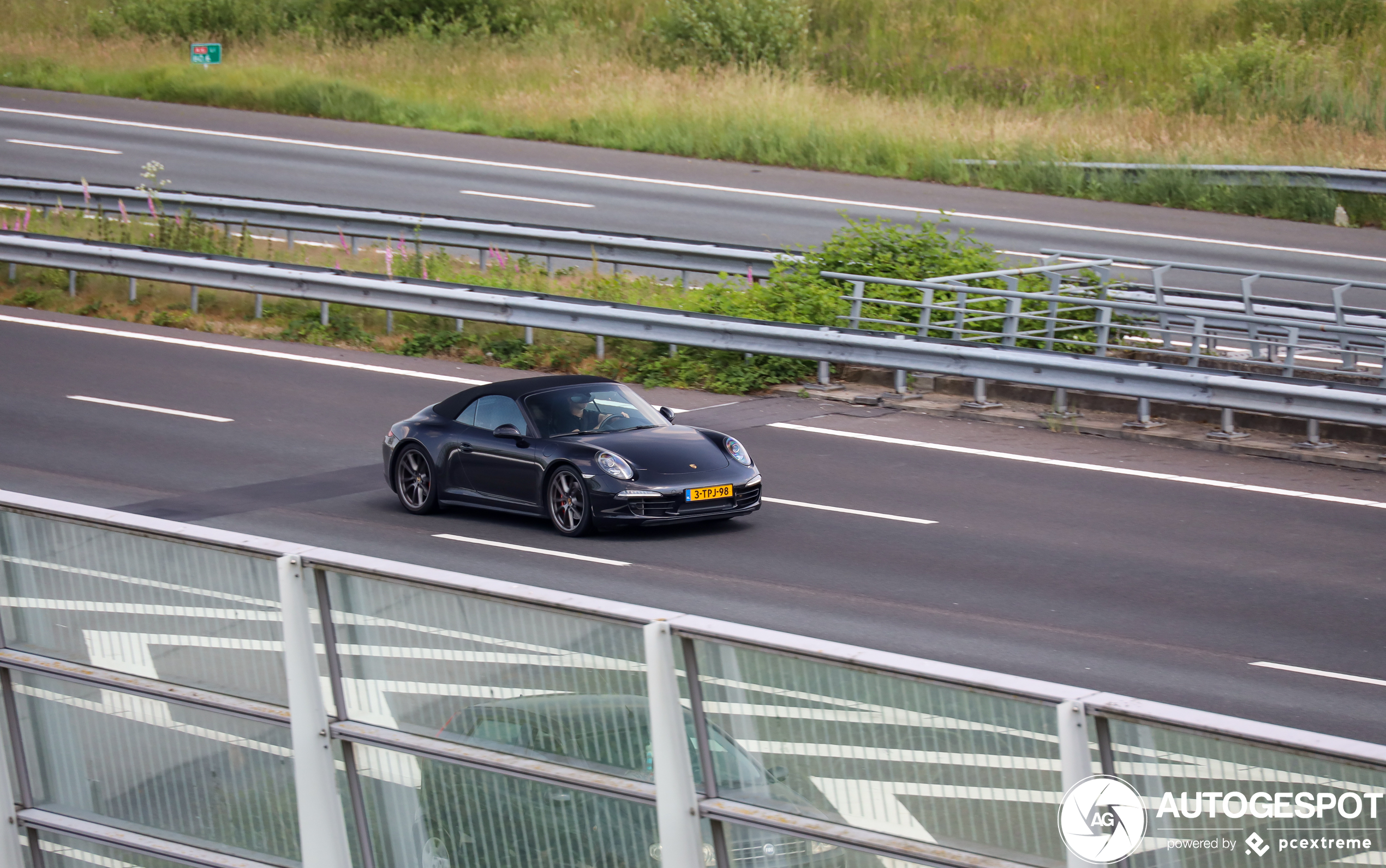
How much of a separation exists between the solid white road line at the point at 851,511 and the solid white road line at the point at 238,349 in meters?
5.68

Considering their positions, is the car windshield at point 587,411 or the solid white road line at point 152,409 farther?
the solid white road line at point 152,409

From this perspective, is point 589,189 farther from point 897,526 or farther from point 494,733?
point 494,733

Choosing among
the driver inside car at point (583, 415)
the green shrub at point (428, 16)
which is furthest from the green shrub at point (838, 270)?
the green shrub at point (428, 16)

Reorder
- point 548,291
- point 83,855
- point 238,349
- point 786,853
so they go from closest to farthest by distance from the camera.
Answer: point 786,853, point 83,855, point 238,349, point 548,291

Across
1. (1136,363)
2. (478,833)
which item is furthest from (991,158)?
(478,833)

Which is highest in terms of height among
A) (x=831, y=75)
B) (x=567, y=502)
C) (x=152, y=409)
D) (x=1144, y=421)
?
(x=831, y=75)

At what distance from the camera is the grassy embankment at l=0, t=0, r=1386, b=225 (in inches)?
1266

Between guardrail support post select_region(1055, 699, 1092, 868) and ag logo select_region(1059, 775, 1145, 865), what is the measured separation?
2cm

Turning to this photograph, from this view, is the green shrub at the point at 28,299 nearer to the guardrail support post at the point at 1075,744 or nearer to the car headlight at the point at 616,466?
the car headlight at the point at 616,466

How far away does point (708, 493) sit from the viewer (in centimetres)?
1318

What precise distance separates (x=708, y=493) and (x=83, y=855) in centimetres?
833

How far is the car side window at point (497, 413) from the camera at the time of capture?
46.1 feet

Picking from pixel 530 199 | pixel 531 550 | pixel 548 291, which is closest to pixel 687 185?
pixel 530 199

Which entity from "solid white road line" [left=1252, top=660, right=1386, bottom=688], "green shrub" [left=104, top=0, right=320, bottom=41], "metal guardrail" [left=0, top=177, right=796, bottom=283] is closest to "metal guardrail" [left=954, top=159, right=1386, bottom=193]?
"metal guardrail" [left=0, top=177, right=796, bottom=283]
